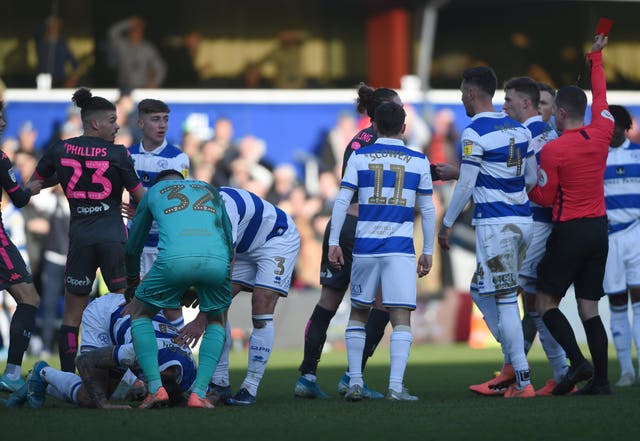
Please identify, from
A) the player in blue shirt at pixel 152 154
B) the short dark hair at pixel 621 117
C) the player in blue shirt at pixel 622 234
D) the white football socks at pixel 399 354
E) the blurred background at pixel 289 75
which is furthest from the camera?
the blurred background at pixel 289 75

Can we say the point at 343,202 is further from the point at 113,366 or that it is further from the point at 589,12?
the point at 589,12

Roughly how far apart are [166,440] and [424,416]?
73.4 inches

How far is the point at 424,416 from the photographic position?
25.5 feet

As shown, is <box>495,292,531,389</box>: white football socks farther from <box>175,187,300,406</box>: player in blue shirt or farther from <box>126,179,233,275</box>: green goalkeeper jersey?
<box>126,179,233,275</box>: green goalkeeper jersey

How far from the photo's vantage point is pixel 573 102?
371 inches

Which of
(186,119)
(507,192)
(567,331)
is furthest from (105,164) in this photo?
(186,119)

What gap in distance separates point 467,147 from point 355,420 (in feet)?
8.66

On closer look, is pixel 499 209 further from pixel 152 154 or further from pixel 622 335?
pixel 152 154

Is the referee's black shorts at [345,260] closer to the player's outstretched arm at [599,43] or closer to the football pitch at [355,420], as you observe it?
the football pitch at [355,420]

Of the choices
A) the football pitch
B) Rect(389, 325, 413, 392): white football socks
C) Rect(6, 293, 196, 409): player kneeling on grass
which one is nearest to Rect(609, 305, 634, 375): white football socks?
the football pitch

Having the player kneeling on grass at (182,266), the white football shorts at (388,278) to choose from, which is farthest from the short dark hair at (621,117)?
the player kneeling on grass at (182,266)

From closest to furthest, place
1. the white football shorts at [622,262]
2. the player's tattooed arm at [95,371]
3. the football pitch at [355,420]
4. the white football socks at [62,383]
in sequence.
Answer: the football pitch at [355,420]
the player's tattooed arm at [95,371]
the white football socks at [62,383]
the white football shorts at [622,262]

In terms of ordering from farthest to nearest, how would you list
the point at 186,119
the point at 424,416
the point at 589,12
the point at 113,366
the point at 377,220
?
1. the point at 589,12
2. the point at 186,119
3. the point at 377,220
4. the point at 113,366
5. the point at 424,416

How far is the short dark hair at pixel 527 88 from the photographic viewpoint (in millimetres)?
9906
